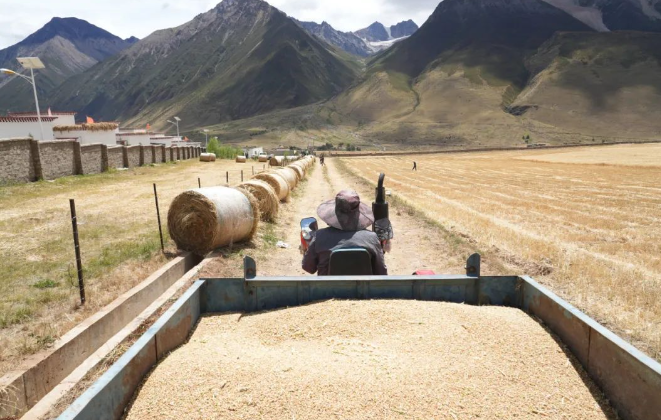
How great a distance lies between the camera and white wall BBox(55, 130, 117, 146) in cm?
4644

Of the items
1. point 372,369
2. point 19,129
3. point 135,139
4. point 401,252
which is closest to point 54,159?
point 19,129

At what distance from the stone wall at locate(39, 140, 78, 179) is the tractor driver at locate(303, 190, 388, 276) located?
24384 millimetres

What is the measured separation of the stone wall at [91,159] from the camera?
93.0 feet

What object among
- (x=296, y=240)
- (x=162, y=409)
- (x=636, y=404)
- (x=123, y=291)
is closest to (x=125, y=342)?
(x=123, y=291)

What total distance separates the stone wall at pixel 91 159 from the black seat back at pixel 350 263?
93.7ft

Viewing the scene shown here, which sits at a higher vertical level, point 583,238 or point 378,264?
point 378,264

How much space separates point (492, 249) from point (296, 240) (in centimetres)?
587

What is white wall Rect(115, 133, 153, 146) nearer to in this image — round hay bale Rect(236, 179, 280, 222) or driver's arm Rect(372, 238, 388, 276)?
round hay bale Rect(236, 179, 280, 222)

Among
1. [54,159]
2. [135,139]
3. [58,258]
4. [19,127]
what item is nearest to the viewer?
[58,258]

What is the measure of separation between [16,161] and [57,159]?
3.63 metres

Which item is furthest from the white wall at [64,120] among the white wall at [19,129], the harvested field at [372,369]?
the harvested field at [372,369]

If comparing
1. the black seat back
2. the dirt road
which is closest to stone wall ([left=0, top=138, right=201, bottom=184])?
the dirt road

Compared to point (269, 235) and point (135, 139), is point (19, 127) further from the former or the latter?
point (269, 235)

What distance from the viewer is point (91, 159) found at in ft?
97.6
